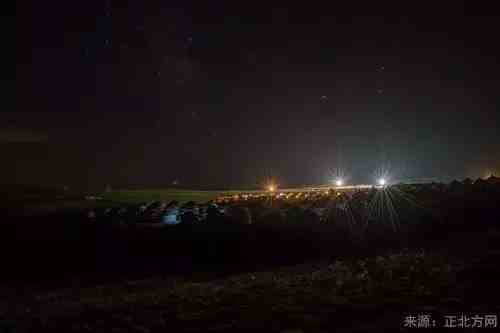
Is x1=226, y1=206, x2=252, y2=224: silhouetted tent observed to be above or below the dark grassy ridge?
above

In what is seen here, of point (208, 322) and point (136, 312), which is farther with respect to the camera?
point (136, 312)

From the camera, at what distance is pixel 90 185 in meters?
67.9

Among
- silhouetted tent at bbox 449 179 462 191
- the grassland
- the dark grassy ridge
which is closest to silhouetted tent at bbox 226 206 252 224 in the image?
the dark grassy ridge

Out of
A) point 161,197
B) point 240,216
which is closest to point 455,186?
point 240,216

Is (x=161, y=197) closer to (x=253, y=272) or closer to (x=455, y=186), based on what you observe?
(x=455, y=186)

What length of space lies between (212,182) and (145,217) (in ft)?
170

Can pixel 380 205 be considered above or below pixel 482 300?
above

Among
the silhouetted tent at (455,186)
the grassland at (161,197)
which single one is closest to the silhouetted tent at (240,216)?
the silhouetted tent at (455,186)

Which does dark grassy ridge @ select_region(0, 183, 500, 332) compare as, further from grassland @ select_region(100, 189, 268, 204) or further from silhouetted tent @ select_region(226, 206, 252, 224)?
grassland @ select_region(100, 189, 268, 204)

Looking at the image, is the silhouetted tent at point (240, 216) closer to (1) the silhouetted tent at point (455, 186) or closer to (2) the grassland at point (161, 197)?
(1) the silhouetted tent at point (455, 186)

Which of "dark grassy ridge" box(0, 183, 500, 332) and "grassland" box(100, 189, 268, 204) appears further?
"grassland" box(100, 189, 268, 204)

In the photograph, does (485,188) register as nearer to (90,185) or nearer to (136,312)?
(136,312)

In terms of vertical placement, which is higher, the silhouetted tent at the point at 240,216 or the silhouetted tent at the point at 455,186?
the silhouetted tent at the point at 455,186

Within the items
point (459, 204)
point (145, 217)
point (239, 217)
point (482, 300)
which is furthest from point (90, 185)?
point (482, 300)
